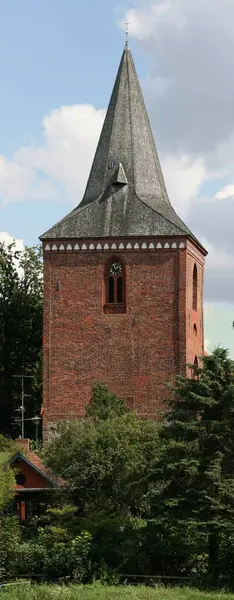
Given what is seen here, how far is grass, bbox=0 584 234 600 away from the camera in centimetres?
2927

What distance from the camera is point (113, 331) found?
168ft

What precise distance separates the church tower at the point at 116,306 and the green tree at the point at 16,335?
1339 centimetres

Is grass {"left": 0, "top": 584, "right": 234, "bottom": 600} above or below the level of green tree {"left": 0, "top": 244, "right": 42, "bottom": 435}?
below

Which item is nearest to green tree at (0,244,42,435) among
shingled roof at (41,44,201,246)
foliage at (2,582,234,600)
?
shingled roof at (41,44,201,246)

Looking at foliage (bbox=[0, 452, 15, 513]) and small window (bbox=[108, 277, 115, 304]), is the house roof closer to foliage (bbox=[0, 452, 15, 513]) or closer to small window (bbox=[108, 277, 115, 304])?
foliage (bbox=[0, 452, 15, 513])

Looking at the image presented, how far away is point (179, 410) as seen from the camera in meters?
34.4

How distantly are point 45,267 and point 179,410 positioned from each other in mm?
18319

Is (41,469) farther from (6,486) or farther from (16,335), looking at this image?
(16,335)

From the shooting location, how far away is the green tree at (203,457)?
3244cm

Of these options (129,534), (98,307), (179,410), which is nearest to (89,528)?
(129,534)

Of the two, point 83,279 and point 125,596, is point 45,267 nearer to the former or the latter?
point 83,279

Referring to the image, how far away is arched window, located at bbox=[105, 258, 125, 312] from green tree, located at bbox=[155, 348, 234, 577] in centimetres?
1686

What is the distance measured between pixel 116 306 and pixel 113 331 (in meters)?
1.03

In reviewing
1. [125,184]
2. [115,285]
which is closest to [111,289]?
[115,285]
